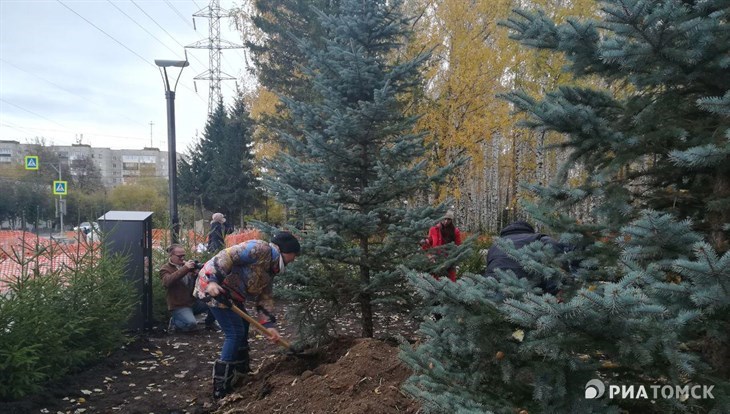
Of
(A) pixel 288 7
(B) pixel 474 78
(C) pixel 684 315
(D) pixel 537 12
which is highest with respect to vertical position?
(A) pixel 288 7

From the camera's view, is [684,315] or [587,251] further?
[587,251]

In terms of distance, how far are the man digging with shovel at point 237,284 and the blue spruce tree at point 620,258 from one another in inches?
80.3

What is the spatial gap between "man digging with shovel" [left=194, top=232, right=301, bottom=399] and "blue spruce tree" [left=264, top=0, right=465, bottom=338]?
56 centimetres

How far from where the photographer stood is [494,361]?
2232 millimetres

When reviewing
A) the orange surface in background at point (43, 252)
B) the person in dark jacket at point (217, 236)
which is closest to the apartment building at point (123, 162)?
the person in dark jacket at point (217, 236)

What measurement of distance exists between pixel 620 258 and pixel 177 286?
20.6 feet

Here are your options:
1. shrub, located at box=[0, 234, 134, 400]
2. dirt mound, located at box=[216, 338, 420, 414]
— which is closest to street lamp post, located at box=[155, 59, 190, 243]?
shrub, located at box=[0, 234, 134, 400]

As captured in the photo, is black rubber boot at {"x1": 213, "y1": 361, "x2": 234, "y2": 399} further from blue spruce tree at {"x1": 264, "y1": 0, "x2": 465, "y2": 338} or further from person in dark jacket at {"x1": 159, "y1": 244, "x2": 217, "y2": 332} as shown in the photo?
person in dark jacket at {"x1": 159, "y1": 244, "x2": 217, "y2": 332}

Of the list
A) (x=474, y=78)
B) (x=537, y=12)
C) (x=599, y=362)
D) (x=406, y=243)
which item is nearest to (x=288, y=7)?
(x=474, y=78)

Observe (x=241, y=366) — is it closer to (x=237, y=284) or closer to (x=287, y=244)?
(x=237, y=284)

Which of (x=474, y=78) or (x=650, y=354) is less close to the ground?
(x=474, y=78)

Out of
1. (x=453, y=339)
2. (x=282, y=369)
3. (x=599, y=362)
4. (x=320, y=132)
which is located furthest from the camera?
(x=320, y=132)

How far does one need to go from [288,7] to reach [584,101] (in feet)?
51.0

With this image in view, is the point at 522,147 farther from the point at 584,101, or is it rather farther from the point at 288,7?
the point at 584,101
